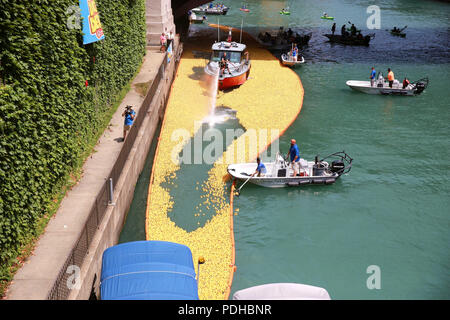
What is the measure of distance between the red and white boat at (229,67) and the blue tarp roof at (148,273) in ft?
67.2

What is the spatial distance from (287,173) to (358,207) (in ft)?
11.4

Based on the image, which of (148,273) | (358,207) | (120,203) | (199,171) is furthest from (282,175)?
(148,273)

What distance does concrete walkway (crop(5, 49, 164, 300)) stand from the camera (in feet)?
38.7

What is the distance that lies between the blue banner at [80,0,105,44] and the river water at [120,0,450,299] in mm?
6665

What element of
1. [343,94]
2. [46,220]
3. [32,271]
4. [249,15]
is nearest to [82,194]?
[46,220]

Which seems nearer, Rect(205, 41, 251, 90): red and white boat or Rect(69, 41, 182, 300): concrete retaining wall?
Rect(69, 41, 182, 300): concrete retaining wall

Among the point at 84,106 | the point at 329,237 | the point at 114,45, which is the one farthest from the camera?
the point at 114,45

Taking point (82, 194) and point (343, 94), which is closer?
point (82, 194)

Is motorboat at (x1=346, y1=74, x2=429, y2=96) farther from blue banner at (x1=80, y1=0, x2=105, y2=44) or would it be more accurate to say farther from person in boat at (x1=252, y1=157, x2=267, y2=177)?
blue banner at (x1=80, y1=0, x2=105, y2=44)

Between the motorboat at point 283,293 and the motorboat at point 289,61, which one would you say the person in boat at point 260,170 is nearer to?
the motorboat at point 283,293

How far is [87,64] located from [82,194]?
6746 mm

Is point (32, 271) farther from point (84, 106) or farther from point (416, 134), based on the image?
point (416, 134)

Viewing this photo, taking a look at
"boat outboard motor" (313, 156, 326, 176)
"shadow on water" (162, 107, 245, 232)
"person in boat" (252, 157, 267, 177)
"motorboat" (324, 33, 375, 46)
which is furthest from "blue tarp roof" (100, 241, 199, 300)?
"motorboat" (324, 33, 375, 46)

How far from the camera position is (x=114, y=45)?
2497cm
